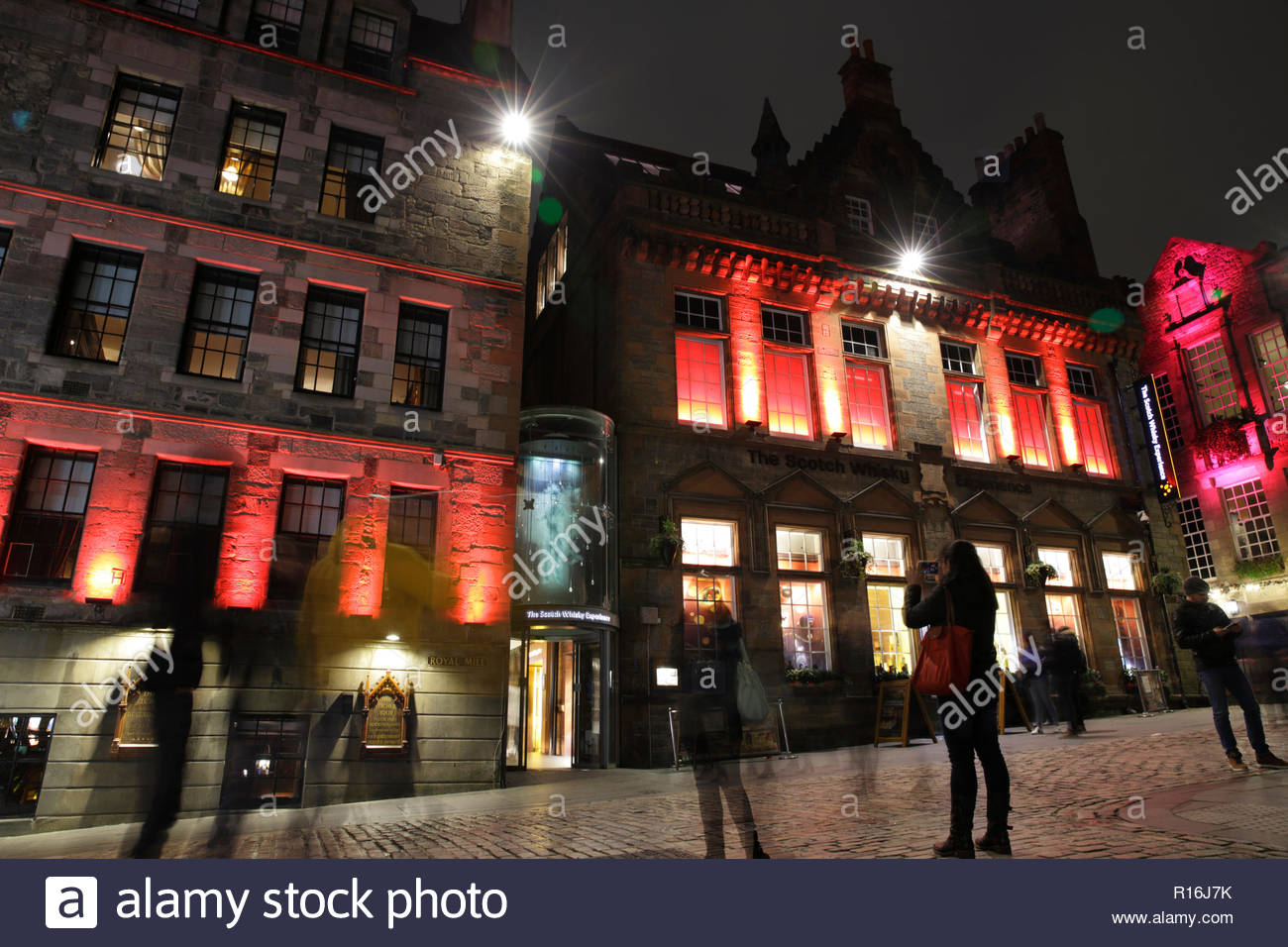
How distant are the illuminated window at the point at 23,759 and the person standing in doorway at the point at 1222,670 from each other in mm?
14892

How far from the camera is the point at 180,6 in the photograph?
15156 millimetres

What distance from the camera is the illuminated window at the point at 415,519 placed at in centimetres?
1367

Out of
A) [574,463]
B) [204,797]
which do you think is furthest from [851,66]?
[204,797]

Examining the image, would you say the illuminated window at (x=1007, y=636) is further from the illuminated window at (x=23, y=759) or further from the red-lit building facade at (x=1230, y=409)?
the illuminated window at (x=23, y=759)

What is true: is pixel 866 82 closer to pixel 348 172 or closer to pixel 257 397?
pixel 348 172

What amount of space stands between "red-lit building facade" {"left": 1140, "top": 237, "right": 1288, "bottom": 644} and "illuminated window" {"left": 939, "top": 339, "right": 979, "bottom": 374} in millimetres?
7656

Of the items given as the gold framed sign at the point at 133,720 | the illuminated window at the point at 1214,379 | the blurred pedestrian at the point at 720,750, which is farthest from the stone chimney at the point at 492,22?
the illuminated window at the point at 1214,379

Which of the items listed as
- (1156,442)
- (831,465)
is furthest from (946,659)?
(1156,442)

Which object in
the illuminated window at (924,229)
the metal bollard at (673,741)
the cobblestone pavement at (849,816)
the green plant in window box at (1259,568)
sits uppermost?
the illuminated window at (924,229)

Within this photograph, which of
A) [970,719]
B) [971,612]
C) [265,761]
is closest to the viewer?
[970,719]

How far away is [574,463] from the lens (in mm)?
16172

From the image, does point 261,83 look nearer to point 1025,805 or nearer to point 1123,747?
point 1025,805

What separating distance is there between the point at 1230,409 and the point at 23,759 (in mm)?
36023

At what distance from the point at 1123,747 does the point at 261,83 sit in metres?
19.5
